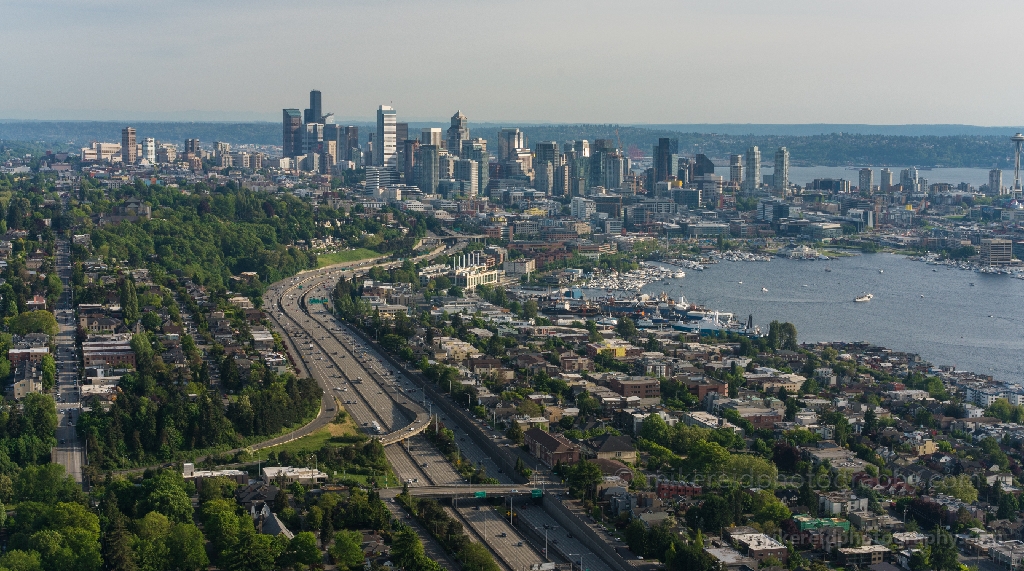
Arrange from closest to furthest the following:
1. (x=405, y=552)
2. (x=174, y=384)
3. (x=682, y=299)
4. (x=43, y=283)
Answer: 1. (x=405, y=552)
2. (x=174, y=384)
3. (x=43, y=283)
4. (x=682, y=299)

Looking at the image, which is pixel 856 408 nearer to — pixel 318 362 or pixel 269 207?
pixel 318 362

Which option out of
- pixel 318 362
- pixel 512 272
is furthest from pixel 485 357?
pixel 512 272

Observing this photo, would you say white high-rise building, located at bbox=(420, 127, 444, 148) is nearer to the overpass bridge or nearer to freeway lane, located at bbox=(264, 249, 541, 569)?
freeway lane, located at bbox=(264, 249, 541, 569)

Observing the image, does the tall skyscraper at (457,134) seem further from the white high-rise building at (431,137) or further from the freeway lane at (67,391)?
the freeway lane at (67,391)

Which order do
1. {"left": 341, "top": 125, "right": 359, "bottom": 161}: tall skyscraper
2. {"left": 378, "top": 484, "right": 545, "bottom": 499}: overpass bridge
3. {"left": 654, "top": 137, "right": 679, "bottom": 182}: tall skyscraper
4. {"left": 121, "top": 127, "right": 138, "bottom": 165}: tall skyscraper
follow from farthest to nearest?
{"left": 341, "top": 125, "right": 359, "bottom": 161}: tall skyscraper
{"left": 121, "top": 127, "right": 138, "bottom": 165}: tall skyscraper
{"left": 654, "top": 137, "right": 679, "bottom": 182}: tall skyscraper
{"left": 378, "top": 484, "right": 545, "bottom": 499}: overpass bridge

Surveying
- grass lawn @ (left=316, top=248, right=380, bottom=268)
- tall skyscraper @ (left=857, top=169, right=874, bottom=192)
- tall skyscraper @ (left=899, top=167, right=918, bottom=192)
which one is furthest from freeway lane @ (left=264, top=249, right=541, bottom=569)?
tall skyscraper @ (left=899, top=167, right=918, bottom=192)

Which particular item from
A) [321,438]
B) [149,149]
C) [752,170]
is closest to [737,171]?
[752,170]

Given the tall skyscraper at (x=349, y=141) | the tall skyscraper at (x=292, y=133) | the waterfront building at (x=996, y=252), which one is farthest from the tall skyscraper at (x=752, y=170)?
the tall skyscraper at (x=292, y=133)
